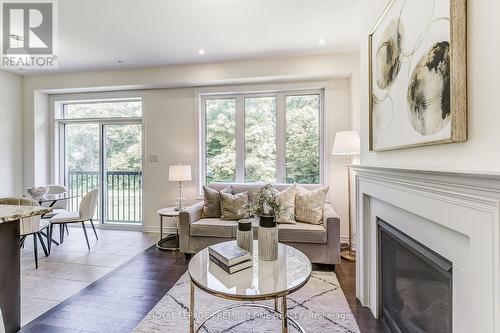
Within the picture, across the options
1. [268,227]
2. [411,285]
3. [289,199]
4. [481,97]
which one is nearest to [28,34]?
[268,227]

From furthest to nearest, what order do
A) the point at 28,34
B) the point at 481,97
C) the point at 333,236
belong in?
the point at 28,34 → the point at 333,236 → the point at 481,97

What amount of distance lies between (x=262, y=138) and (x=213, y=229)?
1.73m

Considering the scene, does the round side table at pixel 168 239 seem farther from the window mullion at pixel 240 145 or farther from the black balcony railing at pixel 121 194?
the window mullion at pixel 240 145

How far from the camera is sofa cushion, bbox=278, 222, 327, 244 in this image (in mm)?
2875

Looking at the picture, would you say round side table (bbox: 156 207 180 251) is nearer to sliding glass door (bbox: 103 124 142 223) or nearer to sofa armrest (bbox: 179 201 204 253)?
sofa armrest (bbox: 179 201 204 253)

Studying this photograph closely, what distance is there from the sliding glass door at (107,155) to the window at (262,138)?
1372 mm

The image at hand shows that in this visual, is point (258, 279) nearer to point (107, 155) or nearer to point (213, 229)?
point (213, 229)

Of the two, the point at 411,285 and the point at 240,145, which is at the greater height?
the point at 240,145

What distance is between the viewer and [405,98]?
1438mm

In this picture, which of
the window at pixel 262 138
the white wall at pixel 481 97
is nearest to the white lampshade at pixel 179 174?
the window at pixel 262 138

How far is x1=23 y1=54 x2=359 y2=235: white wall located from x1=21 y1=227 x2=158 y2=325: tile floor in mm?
686

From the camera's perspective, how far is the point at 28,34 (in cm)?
300

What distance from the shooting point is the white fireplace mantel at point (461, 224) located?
2.69 ft

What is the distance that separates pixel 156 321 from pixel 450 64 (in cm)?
241
